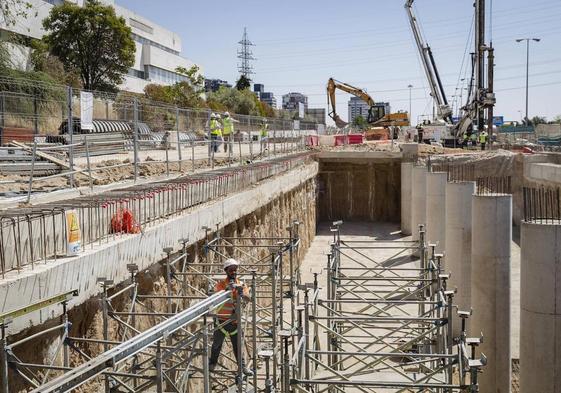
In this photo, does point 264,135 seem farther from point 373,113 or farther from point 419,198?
point 373,113

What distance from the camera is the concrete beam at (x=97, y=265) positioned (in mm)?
6160

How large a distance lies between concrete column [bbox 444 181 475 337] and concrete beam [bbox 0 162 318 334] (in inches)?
275

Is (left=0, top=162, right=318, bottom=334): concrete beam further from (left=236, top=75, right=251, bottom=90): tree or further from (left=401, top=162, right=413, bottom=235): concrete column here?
(left=236, top=75, right=251, bottom=90): tree

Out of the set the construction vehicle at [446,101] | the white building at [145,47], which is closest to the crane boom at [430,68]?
the construction vehicle at [446,101]

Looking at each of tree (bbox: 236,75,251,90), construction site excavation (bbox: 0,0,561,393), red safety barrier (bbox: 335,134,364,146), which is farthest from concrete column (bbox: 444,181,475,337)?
tree (bbox: 236,75,251,90)

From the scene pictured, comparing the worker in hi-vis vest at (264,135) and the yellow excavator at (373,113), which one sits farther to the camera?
the yellow excavator at (373,113)

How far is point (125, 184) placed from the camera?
13.4 meters

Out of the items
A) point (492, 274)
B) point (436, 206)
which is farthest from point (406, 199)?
point (492, 274)

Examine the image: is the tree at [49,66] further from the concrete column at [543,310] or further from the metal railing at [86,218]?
the concrete column at [543,310]

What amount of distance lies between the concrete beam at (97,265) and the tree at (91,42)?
120 feet

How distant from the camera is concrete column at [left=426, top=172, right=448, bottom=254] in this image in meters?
22.4

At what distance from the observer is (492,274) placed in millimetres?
14383

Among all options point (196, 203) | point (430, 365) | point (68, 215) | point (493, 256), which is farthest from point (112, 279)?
point (493, 256)

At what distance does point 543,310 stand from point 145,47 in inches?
2191
